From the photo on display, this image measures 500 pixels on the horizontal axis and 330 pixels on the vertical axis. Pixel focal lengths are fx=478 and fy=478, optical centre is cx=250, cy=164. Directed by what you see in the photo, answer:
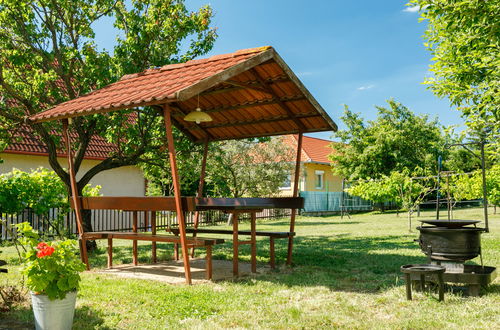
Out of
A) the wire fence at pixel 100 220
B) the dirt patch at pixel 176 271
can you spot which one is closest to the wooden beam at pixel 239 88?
the wire fence at pixel 100 220

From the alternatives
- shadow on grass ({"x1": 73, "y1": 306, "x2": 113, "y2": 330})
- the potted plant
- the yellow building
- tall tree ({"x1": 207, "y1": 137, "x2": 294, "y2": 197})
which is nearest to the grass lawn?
shadow on grass ({"x1": 73, "y1": 306, "x2": 113, "y2": 330})

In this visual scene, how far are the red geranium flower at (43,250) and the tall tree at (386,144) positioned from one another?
30.7m

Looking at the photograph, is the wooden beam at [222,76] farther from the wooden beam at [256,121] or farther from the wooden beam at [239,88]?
the wooden beam at [256,121]

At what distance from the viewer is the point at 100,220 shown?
19.3m

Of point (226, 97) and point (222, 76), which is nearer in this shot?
point (222, 76)

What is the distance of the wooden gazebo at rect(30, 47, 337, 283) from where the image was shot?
7480 millimetres

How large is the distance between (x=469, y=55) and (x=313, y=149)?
25.5m

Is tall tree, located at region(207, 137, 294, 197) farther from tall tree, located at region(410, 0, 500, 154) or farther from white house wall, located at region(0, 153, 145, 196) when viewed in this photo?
tall tree, located at region(410, 0, 500, 154)

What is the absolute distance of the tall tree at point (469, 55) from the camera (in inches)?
310

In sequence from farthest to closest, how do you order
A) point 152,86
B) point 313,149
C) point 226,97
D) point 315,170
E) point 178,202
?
point 313,149, point 315,170, point 226,97, point 152,86, point 178,202

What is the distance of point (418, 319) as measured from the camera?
17.2 ft

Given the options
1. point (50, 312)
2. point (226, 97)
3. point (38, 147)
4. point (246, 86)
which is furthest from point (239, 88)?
point (38, 147)

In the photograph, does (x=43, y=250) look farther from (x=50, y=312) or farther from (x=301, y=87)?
(x=301, y=87)

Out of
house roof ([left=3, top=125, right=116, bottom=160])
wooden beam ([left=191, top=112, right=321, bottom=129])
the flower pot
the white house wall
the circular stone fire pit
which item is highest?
house roof ([left=3, top=125, right=116, bottom=160])
